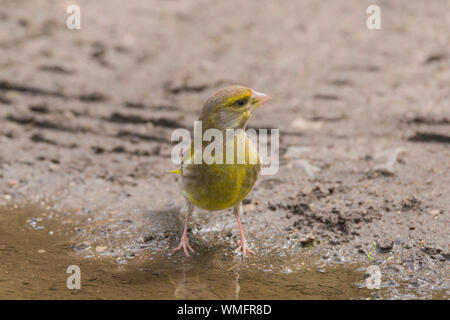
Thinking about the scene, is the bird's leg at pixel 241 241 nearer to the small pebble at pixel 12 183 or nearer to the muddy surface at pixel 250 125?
the muddy surface at pixel 250 125

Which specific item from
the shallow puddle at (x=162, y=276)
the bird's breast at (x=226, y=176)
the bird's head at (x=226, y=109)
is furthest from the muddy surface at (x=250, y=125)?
the bird's head at (x=226, y=109)

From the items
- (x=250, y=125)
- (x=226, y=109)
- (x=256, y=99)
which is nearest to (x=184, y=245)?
(x=226, y=109)

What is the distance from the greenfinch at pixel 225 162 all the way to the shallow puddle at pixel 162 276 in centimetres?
55

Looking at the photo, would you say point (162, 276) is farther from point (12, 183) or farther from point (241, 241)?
point (12, 183)

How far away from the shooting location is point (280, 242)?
481 cm

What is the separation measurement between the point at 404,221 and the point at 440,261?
22.6 inches

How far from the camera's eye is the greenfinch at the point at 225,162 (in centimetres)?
438

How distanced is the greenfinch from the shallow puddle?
1.80ft

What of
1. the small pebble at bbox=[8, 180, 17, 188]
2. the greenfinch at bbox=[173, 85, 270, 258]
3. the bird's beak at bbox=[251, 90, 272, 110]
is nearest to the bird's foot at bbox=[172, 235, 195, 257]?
the greenfinch at bbox=[173, 85, 270, 258]

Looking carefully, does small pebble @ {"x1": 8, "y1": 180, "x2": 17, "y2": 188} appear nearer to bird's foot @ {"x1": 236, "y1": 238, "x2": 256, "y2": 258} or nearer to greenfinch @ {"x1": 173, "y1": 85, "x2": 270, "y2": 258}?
greenfinch @ {"x1": 173, "y1": 85, "x2": 270, "y2": 258}

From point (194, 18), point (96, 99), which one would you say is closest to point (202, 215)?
point (96, 99)

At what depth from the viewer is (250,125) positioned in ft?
23.4

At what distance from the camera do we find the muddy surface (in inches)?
183

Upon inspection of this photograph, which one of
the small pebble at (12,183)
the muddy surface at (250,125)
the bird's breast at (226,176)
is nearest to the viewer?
the bird's breast at (226,176)
